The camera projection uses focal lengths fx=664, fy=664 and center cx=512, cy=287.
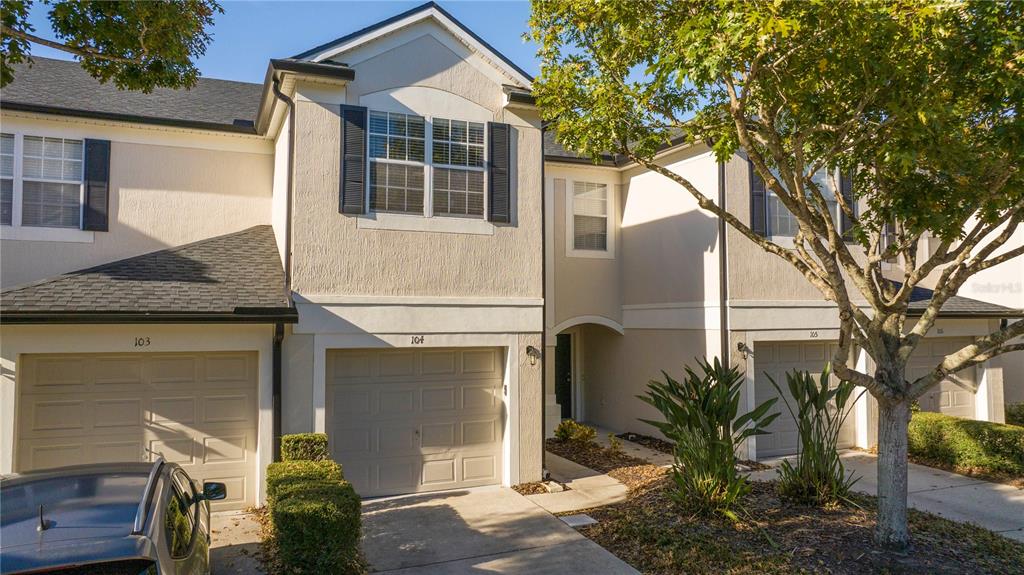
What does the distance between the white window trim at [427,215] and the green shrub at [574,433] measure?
17.0 feet

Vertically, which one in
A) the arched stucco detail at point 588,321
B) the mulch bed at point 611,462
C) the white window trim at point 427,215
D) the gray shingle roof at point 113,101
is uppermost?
the gray shingle roof at point 113,101

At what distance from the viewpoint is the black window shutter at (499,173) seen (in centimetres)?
1052

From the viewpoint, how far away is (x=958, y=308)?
14.3m

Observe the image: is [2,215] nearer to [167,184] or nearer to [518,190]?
[167,184]

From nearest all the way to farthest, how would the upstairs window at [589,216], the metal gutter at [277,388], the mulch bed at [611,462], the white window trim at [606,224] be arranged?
the metal gutter at [277,388] < the mulch bed at [611,462] < the white window trim at [606,224] < the upstairs window at [589,216]

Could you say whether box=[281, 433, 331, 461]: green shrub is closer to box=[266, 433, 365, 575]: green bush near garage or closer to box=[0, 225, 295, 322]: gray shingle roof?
box=[266, 433, 365, 575]: green bush near garage

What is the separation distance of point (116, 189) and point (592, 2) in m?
8.27

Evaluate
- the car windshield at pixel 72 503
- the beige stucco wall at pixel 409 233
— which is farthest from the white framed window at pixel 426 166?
the car windshield at pixel 72 503

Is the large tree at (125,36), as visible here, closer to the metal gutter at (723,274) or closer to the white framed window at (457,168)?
the white framed window at (457,168)

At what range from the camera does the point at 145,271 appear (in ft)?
31.5

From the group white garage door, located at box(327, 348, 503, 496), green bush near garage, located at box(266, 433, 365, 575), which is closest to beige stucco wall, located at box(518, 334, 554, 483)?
white garage door, located at box(327, 348, 503, 496)

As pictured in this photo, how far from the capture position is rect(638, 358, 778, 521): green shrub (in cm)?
826

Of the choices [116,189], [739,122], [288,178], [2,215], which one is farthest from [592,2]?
[2,215]

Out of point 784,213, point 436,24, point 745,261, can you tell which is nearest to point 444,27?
point 436,24
